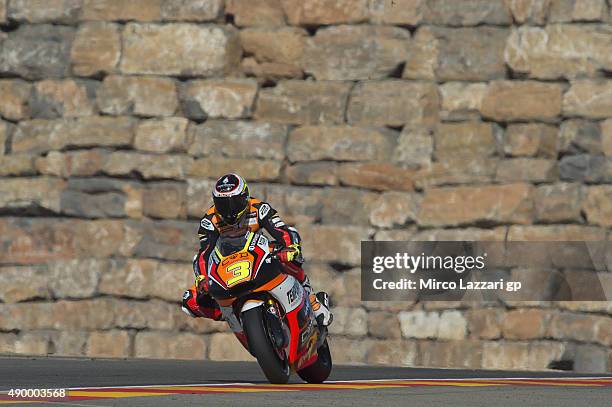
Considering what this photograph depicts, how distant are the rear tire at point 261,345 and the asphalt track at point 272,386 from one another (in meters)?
0.13

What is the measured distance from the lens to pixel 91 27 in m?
18.5

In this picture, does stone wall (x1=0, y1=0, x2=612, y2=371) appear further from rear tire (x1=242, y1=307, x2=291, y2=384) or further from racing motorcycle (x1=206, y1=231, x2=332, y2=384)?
rear tire (x1=242, y1=307, x2=291, y2=384)

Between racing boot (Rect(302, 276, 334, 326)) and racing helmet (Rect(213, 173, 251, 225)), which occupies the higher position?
racing helmet (Rect(213, 173, 251, 225))

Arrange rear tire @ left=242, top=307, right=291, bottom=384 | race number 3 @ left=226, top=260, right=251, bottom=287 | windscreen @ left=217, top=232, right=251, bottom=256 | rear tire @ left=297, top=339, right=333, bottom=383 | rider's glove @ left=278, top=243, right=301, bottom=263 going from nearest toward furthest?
rear tire @ left=242, top=307, right=291, bottom=384
race number 3 @ left=226, top=260, right=251, bottom=287
windscreen @ left=217, top=232, right=251, bottom=256
rider's glove @ left=278, top=243, right=301, bottom=263
rear tire @ left=297, top=339, right=333, bottom=383

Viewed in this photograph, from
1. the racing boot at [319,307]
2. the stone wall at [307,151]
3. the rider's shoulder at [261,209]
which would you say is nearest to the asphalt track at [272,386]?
the racing boot at [319,307]

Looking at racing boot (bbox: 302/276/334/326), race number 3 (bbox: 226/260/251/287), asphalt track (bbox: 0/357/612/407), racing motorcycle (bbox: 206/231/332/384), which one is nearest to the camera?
asphalt track (bbox: 0/357/612/407)

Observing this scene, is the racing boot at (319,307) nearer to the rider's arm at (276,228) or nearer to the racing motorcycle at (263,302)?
the racing motorcycle at (263,302)

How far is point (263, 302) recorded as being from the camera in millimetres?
11422

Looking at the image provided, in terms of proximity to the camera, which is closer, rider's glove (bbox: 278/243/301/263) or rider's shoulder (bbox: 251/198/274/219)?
rider's glove (bbox: 278/243/301/263)

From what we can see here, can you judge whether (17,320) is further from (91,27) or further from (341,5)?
(341,5)

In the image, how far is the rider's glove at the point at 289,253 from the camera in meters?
11.8

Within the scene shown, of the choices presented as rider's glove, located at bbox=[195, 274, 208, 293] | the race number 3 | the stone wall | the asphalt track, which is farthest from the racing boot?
the stone wall

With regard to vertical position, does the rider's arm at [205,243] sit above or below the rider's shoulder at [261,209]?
below

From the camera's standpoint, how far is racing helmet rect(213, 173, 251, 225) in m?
11.8
